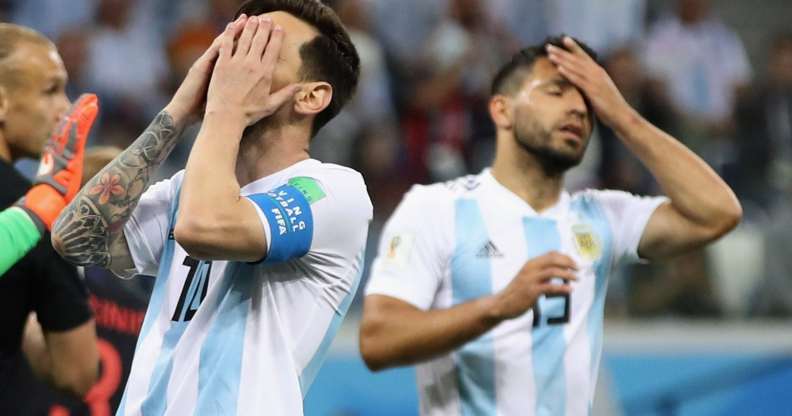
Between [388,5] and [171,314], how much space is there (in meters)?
7.23

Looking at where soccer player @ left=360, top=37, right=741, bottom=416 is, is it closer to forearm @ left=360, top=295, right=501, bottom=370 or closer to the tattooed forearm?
forearm @ left=360, top=295, right=501, bottom=370

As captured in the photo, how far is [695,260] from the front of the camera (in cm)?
772

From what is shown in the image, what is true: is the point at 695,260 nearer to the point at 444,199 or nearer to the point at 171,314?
the point at 444,199

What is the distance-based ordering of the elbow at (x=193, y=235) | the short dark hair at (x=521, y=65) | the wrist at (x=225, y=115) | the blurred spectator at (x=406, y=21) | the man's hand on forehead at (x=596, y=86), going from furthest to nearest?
1. the blurred spectator at (x=406, y=21)
2. the short dark hair at (x=521, y=65)
3. the man's hand on forehead at (x=596, y=86)
4. the wrist at (x=225, y=115)
5. the elbow at (x=193, y=235)

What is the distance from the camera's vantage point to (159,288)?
328 centimetres

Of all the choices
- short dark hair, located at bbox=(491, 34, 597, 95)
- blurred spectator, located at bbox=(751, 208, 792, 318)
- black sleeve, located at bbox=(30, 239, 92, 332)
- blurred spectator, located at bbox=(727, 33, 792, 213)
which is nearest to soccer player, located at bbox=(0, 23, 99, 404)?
black sleeve, located at bbox=(30, 239, 92, 332)

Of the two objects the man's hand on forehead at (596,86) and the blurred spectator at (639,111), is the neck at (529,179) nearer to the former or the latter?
the man's hand on forehead at (596,86)

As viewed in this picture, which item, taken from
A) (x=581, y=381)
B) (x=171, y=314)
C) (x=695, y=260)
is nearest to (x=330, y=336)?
(x=171, y=314)

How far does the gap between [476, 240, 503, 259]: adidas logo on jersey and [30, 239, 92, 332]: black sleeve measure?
1.30 metres

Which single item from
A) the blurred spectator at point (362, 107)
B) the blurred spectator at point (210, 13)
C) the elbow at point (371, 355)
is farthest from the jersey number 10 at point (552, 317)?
the blurred spectator at point (210, 13)

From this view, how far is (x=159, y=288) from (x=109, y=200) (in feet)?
0.81

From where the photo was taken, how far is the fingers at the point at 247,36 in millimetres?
3119

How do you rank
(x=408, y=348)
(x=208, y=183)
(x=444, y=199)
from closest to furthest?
(x=208, y=183) < (x=408, y=348) < (x=444, y=199)

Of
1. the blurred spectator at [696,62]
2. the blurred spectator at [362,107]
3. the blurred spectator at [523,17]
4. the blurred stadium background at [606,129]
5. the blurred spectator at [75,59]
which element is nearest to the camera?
the blurred stadium background at [606,129]
